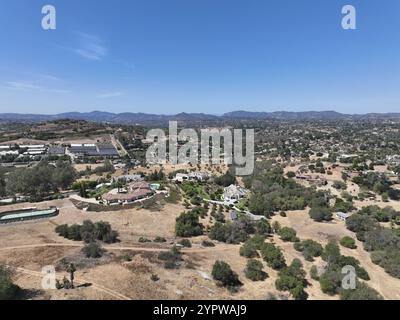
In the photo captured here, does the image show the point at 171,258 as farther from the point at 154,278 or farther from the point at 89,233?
the point at 89,233

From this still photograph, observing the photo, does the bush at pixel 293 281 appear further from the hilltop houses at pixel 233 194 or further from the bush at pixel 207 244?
the hilltop houses at pixel 233 194

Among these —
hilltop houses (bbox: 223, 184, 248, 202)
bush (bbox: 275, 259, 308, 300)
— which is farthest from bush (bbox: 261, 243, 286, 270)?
hilltop houses (bbox: 223, 184, 248, 202)

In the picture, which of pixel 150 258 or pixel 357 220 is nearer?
pixel 150 258

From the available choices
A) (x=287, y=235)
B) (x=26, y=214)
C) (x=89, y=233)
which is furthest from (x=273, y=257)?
(x=26, y=214)

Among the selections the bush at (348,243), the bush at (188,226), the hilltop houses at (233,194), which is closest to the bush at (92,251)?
the bush at (188,226)
